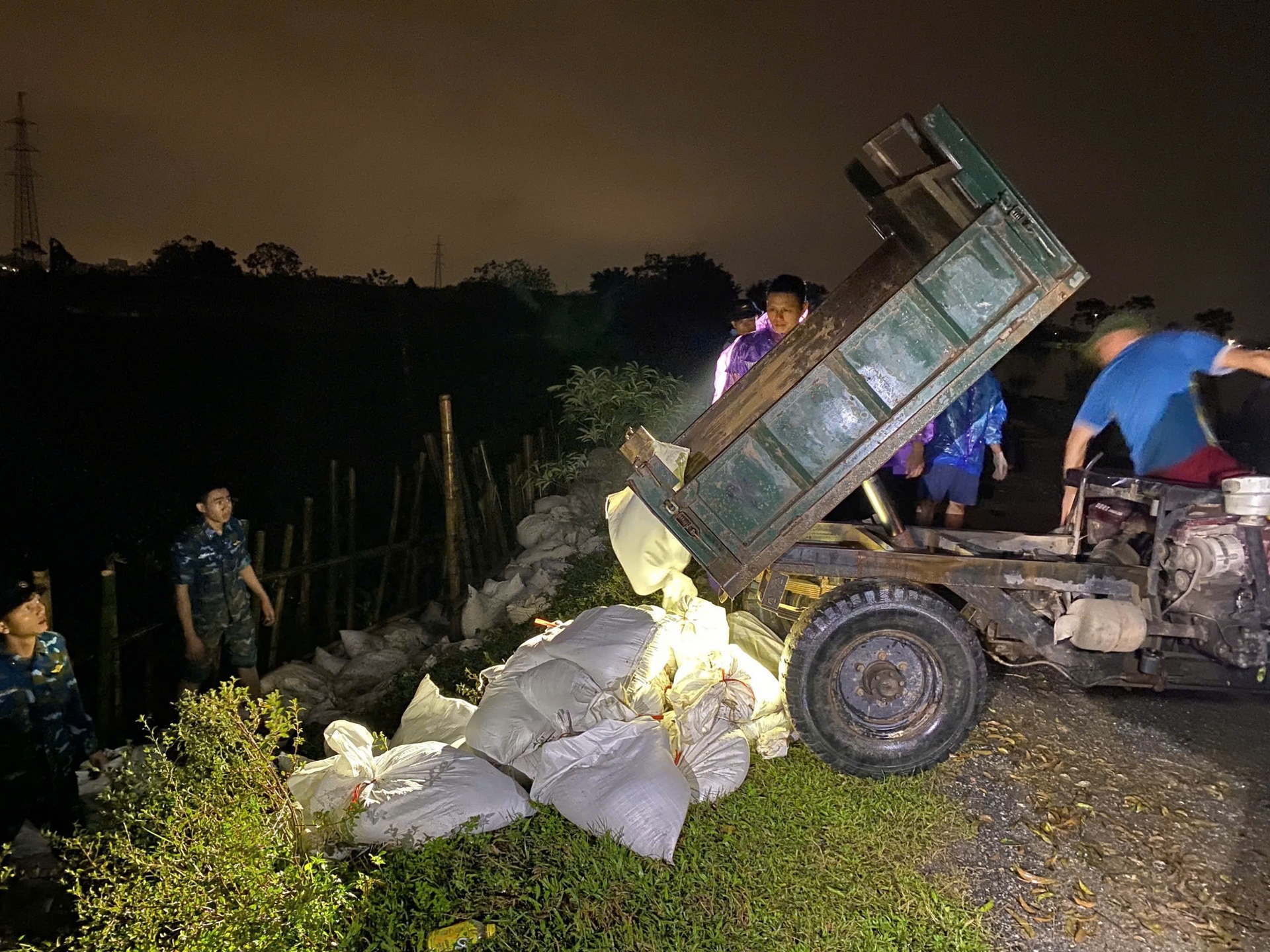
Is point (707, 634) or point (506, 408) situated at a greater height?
point (506, 408)

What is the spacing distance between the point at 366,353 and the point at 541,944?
17.7 m

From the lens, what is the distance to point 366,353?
18547 mm

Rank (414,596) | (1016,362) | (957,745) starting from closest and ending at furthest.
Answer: (957,745) → (414,596) → (1016,362)

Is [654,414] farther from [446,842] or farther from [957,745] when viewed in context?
[446,842]

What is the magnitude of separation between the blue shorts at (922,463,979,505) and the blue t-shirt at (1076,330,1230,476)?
44.8 inches

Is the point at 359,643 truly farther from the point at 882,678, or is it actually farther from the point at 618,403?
the point at 882,678

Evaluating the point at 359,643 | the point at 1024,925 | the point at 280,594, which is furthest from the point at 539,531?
the point at 1024,925

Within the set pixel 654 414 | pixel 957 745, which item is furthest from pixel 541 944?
pixel 654 414

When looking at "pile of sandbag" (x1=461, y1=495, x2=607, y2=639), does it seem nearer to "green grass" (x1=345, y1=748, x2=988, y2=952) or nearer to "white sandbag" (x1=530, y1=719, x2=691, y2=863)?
"white sandbag" (x1=530, y1=719, x2=691, y2=863)

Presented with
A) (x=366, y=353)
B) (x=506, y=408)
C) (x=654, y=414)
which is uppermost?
(x=366, y=353)

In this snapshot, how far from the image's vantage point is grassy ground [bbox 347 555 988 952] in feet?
8.77

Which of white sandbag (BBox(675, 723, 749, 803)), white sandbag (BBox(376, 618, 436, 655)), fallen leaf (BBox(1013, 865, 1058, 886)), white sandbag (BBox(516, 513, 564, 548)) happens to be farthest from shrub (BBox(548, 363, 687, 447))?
fallen leaf (BBox(1013, 865, 1058, 886))

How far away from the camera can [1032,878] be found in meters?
3.00

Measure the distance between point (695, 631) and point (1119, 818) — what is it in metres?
2.02
